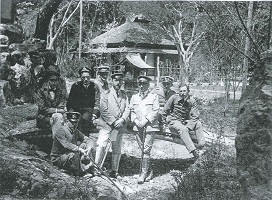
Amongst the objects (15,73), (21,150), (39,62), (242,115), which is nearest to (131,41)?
(15,73)

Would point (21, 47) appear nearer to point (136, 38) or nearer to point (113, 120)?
point (113, 120)

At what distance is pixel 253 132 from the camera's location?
3234 millimetres

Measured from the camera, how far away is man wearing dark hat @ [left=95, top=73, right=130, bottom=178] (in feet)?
18.5

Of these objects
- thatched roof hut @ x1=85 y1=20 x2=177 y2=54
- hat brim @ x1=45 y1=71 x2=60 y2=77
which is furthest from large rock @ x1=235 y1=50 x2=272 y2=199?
thatched roof hut @ x1=85 y1=20 x2=177 y2=54

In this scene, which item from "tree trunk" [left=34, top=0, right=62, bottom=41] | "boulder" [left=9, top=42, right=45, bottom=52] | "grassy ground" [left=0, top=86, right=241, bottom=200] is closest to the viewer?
"grassy ground" [left=0, top=86, right=241, bottom=200]

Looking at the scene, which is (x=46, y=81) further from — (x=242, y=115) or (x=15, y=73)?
(x=242, y=115)

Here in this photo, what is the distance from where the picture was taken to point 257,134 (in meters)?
3.20

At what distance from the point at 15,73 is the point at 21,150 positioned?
11.9 feet

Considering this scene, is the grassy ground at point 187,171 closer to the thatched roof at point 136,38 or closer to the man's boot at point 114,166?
the man's boot at point 114,166

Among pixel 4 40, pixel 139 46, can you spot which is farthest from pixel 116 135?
pixel 139 46

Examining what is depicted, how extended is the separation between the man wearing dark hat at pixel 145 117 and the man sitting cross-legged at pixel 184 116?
0.54 metres

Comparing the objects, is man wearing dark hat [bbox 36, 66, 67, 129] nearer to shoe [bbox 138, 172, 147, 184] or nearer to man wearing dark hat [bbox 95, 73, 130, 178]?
man wearing dark hat [bbox 95, 73, 130, 178]

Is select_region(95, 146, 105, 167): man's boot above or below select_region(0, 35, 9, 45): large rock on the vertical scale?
below

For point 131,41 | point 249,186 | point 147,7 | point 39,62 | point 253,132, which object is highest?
point 147,7
